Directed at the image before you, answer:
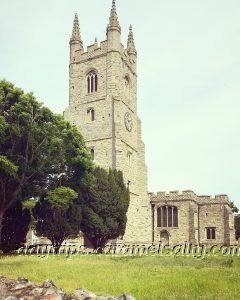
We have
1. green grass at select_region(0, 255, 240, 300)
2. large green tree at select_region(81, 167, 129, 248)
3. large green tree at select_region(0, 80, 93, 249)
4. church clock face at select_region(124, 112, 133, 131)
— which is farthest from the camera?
church clock face at select_region(124, 112, 133, 131)

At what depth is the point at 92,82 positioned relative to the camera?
44625mm

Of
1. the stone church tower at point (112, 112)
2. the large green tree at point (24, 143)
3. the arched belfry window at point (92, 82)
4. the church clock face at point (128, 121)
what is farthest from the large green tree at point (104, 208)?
the arched belfry window at point (92, 82)

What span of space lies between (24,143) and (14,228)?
21.5ft

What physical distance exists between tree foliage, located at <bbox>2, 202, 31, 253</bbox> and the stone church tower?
14.2m

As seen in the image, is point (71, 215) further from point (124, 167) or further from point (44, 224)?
point (124, 167)

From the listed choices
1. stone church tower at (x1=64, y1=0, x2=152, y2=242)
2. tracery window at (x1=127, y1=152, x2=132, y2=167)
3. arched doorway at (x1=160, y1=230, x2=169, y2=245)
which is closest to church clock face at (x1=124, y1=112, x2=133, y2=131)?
stone church tower at (x1=64, y1=0, x2=152, y2=242)

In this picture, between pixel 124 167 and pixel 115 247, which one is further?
pixel 124 167

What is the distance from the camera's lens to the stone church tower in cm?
4106

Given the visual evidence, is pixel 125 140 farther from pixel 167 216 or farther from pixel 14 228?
pixel 14 228

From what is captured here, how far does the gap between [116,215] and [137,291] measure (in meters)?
23.0

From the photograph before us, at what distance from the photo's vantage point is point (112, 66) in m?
42.9

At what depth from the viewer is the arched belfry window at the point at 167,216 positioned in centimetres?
4559

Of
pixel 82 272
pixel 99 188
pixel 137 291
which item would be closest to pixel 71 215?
pixel 99 188

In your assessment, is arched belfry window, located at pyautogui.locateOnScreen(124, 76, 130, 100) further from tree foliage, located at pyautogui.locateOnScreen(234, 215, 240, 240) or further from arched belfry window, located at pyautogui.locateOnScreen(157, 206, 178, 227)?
tree foliage, located at pyautogui.locateOnScreen(234, 215, 240, 240)
